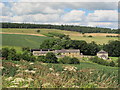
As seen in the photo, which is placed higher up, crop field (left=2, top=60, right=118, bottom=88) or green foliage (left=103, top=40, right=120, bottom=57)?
crop field (left=2, top=60, right=118, bottom=88)

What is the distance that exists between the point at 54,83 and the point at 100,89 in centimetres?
316

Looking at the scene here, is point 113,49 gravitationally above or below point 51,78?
below

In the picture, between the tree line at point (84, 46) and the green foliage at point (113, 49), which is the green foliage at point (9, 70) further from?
the green foliage at point (113, 49)

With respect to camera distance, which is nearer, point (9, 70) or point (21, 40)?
point (9, 70)

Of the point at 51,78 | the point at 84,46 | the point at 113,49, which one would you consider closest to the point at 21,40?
the point at 84,46

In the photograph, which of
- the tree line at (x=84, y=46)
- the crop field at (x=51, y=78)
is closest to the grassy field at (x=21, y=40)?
the tree line at (x=84, y=46)

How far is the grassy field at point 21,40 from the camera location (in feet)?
210

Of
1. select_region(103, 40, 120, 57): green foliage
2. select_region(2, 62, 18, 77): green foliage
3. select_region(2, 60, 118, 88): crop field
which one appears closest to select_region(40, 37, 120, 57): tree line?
select_region(103, 40, 120, 57): green foliage

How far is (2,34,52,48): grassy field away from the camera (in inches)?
2520

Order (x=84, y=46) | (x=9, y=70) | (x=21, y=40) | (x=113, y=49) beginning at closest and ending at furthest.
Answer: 1. (x=9, y=70)
2. (x=113, y=49)
3. (x=84, y=46)
4. (x=21, y=40)

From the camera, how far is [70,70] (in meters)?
20.0

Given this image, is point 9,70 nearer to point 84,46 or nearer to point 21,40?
point 84,46

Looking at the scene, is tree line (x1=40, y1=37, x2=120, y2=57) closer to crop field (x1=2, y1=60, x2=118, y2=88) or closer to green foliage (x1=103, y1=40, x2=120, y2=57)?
green foliage (x1=103, y1=40, x2=120, y2=57)

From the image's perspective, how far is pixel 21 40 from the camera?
69.2 m
